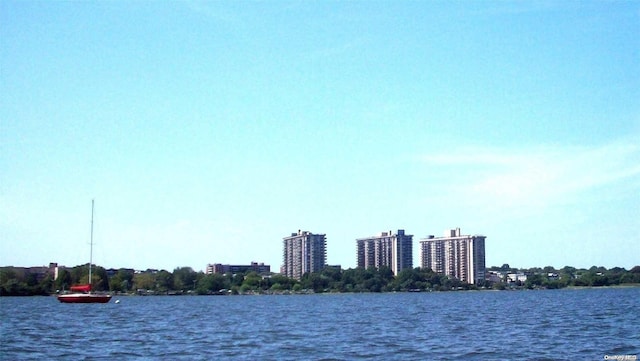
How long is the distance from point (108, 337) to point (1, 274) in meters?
146

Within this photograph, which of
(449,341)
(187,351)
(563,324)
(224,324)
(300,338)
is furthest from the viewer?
(224,324)

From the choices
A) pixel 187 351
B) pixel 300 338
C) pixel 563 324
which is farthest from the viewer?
pixel 563 324

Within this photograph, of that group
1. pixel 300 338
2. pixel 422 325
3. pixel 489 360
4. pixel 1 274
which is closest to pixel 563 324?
pixel 422 325

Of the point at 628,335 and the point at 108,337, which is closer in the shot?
the point at 628,335

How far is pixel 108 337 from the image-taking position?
5469 cm

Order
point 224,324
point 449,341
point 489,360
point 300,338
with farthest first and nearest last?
point 224,324 < point 300,338 < point 449,341 < point 489,360

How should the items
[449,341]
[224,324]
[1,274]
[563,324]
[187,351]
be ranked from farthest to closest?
[1,274]
[224,324]
[563,324]
[449,341]
[187,351]

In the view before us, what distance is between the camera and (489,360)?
38.2 meters

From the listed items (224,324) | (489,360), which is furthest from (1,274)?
(489,360)

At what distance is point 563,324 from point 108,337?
3527cm

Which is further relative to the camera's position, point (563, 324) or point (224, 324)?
point (224, 324)

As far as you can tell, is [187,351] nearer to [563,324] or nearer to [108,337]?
[108,337]

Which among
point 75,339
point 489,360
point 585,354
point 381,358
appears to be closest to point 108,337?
point 75,339

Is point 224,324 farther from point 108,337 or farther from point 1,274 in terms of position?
point 1,274
